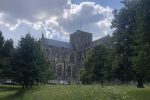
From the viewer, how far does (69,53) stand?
17812 centimetres

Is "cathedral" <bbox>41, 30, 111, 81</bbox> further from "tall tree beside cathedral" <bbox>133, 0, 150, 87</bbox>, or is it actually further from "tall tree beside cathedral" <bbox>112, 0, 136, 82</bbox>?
"tall tree beside cathedral" <bbox>133, 0, 150, 87</bbox>

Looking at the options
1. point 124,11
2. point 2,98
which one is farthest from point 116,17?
point 2,98

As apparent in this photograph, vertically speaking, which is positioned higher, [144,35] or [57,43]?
[57,43]

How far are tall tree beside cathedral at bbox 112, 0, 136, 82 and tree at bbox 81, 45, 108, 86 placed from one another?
63.7 ft

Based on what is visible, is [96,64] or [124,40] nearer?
[124,40]

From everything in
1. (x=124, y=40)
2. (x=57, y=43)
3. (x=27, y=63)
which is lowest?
(x=27, y=63)

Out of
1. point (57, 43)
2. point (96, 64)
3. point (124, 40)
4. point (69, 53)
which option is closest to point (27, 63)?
point (124, 40)

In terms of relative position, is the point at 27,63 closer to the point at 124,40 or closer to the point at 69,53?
the point at 124,40

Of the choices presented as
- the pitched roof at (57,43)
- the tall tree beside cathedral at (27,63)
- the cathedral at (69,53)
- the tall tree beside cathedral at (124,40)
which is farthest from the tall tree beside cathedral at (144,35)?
the pitched roof at (57,43)

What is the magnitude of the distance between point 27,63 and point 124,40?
596 inches

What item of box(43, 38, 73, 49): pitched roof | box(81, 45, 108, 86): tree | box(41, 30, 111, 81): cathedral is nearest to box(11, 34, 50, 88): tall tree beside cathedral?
box(81, 45, 108, 86): tree

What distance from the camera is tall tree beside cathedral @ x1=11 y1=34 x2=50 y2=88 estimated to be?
45.5 metres

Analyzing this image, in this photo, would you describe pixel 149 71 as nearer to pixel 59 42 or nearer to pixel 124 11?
pixel 124 11

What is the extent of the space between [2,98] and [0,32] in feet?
131
